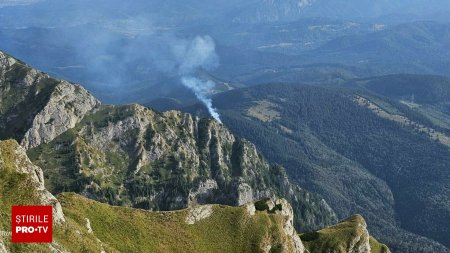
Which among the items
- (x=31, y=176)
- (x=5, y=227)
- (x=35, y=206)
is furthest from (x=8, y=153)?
(x=5, y=227)

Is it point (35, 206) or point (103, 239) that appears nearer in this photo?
point (35, 206)

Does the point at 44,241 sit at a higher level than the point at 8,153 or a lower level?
lower

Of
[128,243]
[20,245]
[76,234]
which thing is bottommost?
[128,243]

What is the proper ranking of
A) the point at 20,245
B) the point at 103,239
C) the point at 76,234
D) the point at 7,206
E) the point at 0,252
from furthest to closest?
the point at 103,239 < the point at 76,234 < the point at 7,206 < the point at 20,245 < the point at 0,252

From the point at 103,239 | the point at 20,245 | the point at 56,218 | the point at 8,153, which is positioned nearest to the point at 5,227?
the point at 20,245

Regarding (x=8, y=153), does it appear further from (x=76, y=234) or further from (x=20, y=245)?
(x=20, y=245)

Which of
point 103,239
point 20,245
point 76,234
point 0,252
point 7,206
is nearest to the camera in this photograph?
point 0,252

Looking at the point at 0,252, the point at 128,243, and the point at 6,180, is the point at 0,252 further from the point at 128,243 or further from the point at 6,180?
the point at 128,243
